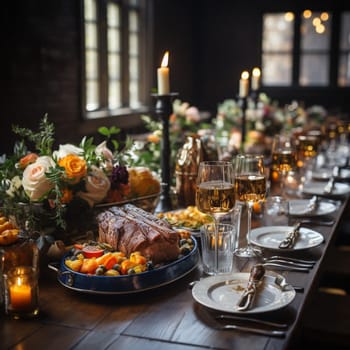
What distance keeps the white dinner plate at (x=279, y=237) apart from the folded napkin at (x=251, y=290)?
0.31 metres

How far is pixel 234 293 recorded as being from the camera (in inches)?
47.9

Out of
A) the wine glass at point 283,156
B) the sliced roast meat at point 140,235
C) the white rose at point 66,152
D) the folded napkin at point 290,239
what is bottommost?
the folded napkin at point 290,239

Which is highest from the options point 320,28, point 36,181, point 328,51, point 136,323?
point 320,28

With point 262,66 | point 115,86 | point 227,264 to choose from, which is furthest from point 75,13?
point 227,264

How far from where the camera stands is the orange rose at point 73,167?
1512mm

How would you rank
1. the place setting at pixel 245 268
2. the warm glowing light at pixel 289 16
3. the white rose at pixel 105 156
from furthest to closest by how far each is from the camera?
the warm glowing light at pixel 289 16 < the white rose at pixel 105 156 < the place setting at pixel 245 268

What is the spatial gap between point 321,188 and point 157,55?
5.13 meters

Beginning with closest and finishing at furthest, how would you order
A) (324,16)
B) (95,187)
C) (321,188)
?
(95,187) → (321,188) → (324,16)

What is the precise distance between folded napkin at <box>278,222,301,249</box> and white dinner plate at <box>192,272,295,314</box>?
28 cm

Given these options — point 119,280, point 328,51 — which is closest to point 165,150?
point 119,280

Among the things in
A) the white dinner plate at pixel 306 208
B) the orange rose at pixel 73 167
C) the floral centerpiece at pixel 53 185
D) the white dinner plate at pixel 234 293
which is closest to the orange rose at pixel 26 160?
the floral centerpiece at pixel 53 185

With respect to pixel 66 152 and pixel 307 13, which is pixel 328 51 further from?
pixel 66 152

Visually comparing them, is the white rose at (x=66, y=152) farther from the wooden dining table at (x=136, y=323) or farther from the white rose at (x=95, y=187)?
the wooden dining table at (x=136, y=323)

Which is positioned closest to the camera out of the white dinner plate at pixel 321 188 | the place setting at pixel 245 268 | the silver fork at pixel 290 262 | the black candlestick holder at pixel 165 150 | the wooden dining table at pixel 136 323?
the wooden dining table at pixel 136 323
